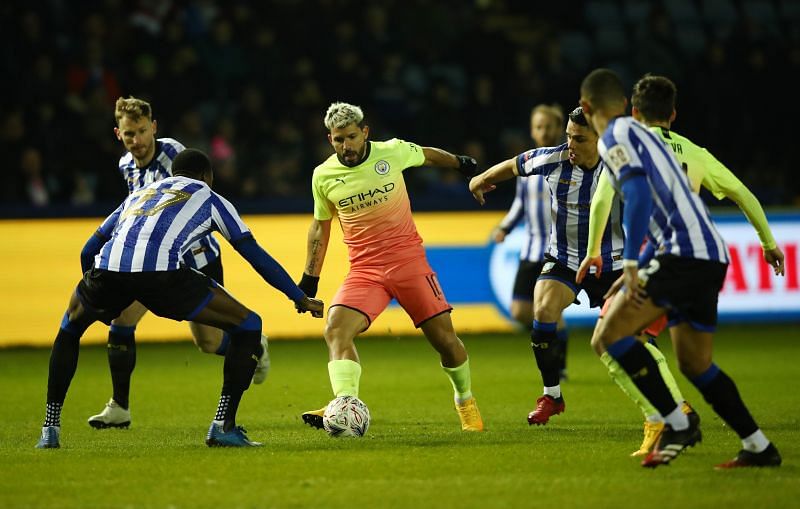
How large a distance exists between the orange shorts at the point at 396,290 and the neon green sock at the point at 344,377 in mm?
366

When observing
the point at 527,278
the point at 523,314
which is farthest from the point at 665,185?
the point at 523,314

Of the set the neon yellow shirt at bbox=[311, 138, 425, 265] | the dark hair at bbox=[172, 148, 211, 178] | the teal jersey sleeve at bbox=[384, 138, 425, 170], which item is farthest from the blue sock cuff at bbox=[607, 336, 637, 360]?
the dark hair at bbox=[172, 148, 211, 178]

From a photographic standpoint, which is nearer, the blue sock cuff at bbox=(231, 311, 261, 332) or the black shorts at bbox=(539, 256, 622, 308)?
the blue sock cuff at bbox=(231, 311, 261, 332)

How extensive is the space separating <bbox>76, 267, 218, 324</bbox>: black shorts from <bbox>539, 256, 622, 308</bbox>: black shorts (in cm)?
252

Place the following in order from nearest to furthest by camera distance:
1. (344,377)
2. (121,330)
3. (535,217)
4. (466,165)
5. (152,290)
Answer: (152,290), (344,377), (466,165), (121,330), (535,217)

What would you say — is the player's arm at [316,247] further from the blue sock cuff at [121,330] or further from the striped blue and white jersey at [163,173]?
the blue sock cuff at [121,330]

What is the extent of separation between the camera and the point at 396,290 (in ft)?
27.1

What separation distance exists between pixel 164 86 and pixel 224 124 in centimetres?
87

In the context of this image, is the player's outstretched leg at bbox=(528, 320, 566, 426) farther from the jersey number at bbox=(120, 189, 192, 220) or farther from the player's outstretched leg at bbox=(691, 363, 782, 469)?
the jersey number at bbox=(120, 189, 192, 220)

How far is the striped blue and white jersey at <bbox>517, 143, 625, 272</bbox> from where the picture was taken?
8.59 m

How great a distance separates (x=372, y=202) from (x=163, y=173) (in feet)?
5.70

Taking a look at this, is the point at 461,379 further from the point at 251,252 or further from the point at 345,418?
the point at 251,252

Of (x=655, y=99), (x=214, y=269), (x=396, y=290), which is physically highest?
(x=655, y=99)

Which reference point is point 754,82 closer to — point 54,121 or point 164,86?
point 164,86
